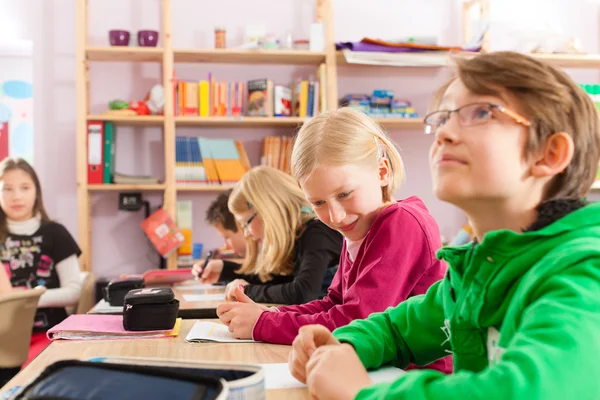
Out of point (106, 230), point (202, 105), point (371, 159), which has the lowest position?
point (106, 230)

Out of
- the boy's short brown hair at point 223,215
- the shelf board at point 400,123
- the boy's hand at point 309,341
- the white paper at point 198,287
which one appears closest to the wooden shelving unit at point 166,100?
the shelf board at point 400,123

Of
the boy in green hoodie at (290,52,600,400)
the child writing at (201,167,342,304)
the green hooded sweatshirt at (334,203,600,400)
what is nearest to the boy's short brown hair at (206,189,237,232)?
the child writing at (201,167,342,304)

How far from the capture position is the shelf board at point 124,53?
413 centimetres

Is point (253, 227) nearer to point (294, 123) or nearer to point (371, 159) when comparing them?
point (371, 159)

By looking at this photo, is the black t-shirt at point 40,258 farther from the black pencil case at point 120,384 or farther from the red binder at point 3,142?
the black pencil case at point 120,384

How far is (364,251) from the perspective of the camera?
152cm

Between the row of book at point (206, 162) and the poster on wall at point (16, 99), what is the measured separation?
103 centimetres

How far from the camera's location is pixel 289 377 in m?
1.13

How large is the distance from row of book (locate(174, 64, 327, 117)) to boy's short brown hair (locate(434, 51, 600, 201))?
131 inches

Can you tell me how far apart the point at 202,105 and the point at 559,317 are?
3.69 m

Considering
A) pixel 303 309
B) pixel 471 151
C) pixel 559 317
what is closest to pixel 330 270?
pixel 303 309

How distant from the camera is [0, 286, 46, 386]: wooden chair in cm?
240

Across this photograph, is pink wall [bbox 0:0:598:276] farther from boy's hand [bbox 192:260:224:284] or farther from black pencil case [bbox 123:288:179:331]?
black pencil case [bbox 123:288:179:331]

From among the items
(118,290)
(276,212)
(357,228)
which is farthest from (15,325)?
(357,228)
